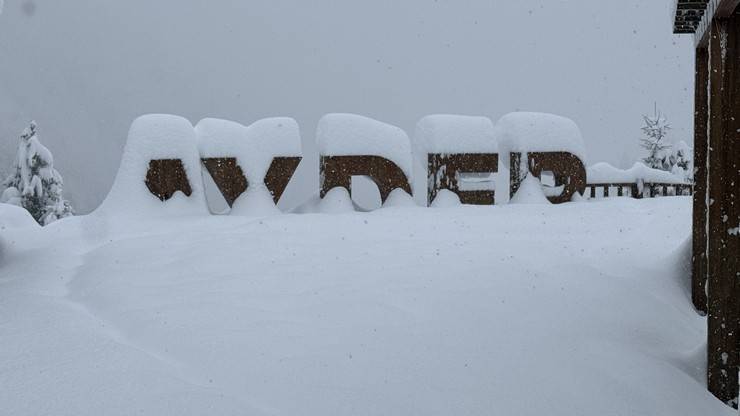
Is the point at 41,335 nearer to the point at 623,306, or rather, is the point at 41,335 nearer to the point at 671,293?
the point at 623,306

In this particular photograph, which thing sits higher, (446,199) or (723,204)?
(723,204)

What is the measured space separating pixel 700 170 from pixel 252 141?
826 centimetres

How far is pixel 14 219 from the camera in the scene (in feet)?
35.3

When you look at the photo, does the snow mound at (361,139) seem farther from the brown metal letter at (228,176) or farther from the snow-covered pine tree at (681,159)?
the snow-covered pine tree at (681,159)

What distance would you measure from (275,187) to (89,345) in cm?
779

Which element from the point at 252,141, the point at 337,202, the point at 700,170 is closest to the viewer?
the point at 700,170

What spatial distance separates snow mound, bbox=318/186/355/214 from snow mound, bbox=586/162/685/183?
8.78 meters

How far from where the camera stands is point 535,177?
13016mm

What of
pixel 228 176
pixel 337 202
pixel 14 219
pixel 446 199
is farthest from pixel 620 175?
pixel 14 219

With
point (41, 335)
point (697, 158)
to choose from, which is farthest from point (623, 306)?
point (41, 335)

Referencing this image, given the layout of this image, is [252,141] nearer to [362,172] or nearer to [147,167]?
[147,167]

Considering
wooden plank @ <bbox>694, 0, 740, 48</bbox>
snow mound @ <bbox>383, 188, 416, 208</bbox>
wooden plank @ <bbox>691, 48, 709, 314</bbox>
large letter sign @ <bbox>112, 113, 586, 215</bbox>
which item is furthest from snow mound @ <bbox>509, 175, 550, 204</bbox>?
wooden plank @ <bbox>694, 0, 740, 48</bbox>

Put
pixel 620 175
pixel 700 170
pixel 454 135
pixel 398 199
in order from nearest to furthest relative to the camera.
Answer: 1. pixel 700 170
2. pixel 398 199
3. pixel 454 135
4. pixel 620 175

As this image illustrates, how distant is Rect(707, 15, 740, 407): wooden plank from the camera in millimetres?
3875
